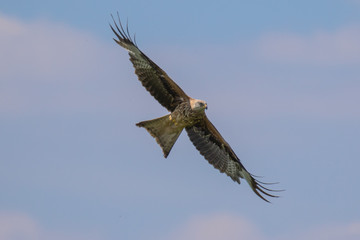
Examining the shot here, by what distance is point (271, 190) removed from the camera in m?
16.7

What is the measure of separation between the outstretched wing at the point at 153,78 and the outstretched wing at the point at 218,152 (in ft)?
3.12

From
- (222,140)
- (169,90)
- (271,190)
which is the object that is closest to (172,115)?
(169,90)

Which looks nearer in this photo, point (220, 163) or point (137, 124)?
point (137, 124)

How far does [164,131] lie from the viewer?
15.8m

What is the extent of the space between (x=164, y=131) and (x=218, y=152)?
164 centimetres

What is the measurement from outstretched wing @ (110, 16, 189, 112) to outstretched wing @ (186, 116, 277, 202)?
95 centimetres

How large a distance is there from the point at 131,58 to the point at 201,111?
1718 mm

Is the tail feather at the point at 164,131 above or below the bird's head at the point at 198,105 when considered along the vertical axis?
below

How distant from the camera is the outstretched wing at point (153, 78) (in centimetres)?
1548

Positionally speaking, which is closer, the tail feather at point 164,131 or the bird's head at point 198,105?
the bird's head at point 198,105

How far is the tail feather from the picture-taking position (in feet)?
51.6

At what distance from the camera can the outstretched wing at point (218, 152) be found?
54.5 feet

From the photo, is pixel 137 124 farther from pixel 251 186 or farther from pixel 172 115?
pixel 251 186

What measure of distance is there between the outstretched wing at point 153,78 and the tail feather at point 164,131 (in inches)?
12.0
